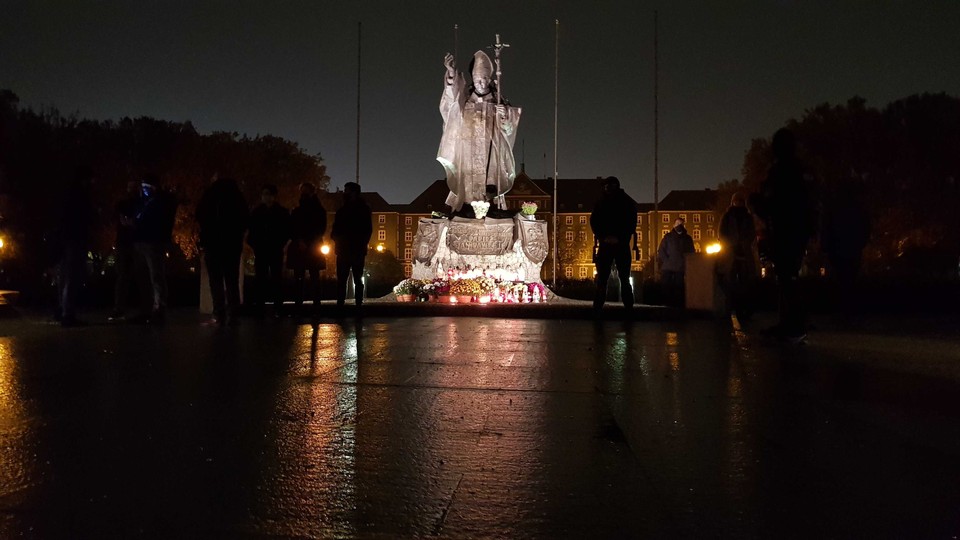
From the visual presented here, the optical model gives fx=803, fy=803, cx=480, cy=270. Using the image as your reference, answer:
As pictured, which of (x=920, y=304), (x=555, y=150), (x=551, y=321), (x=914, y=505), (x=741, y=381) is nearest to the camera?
(x=914, y=505)

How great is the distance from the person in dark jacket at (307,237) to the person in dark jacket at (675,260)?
26.6 ft

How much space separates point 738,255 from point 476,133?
426 inches

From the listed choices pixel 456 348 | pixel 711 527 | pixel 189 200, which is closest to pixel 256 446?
pixel 711 527

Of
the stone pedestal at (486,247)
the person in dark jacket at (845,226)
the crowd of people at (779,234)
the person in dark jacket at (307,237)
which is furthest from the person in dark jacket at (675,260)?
the person in dark jacket at (307,237)

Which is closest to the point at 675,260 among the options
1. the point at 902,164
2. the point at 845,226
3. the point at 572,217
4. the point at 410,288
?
the point at 410,288

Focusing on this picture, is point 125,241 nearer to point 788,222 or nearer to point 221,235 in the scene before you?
point 221,235

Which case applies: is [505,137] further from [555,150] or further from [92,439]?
[92,439]

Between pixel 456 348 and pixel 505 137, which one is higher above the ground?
pixel 505 137

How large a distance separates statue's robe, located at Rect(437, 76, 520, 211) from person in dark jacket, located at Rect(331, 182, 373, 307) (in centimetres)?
944

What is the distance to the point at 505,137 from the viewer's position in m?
20.4

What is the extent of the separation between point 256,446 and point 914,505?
7.78ft

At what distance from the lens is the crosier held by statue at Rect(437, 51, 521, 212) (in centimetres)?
2005

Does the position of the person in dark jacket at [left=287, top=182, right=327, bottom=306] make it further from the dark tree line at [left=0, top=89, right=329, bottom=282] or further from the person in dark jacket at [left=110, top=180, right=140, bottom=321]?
the dark tree line at [left=0, top=89, right=329, bottom=282]

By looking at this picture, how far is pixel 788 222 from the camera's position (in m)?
7.49
